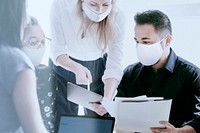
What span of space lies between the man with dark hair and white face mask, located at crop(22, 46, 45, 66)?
488 millimetres

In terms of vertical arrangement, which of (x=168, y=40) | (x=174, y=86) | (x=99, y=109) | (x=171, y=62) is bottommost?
(x=99, y=109)

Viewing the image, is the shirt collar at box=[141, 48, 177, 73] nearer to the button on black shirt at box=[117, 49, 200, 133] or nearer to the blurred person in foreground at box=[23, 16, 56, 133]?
the button on black shirt at box=[117, 49, 200, 133]

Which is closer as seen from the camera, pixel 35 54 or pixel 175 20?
pixel 35 54

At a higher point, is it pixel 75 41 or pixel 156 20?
pixel 156 20

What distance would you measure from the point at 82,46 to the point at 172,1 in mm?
569

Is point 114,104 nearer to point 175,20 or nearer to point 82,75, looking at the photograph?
point 82,75

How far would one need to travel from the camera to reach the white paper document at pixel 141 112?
167cm

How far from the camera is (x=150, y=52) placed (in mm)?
1770

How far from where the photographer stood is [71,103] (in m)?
1.78

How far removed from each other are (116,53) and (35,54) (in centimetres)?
46

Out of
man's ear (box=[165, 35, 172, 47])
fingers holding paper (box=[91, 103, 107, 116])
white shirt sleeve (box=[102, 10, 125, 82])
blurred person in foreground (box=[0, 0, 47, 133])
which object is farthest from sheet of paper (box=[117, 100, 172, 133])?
blurred person in foreground (box=[0, 0, 47, 133])

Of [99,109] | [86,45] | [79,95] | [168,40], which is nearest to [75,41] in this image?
[86,45]

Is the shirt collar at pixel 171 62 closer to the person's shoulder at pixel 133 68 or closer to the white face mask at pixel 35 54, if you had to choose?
the person's shoulder at pixel 133 68

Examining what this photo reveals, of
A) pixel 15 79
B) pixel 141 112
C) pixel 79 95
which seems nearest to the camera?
pixel 15 79
